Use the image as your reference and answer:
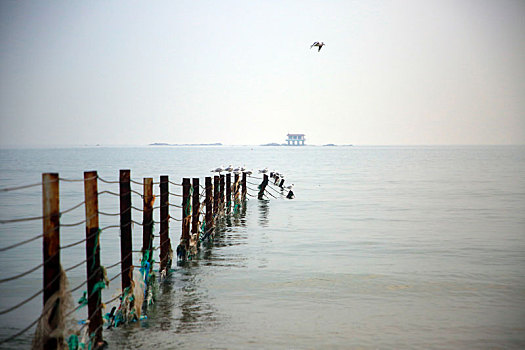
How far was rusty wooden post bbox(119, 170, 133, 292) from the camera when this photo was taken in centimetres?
799

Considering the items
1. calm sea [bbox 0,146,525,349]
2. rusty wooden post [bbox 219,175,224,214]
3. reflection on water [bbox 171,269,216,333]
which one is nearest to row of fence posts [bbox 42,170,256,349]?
calm sea [bbox 0,146,525,349]

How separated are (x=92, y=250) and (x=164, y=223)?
4384 millimetres

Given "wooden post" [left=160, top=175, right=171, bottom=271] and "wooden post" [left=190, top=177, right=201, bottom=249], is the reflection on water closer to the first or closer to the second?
Answer: "wooden post" [left=160, top=175, right=171, bottom=271]

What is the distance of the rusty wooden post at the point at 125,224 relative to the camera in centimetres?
799

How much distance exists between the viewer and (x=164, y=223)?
11.1 m

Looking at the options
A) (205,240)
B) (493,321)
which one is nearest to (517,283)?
(493,321)

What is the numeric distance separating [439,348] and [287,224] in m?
13.6

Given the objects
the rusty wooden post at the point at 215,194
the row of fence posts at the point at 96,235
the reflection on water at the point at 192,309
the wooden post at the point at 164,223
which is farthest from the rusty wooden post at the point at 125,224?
the rusty wooden post at the point at 215,194

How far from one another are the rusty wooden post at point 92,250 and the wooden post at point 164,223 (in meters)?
3.97

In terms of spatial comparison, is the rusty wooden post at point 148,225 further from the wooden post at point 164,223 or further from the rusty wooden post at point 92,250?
the rusty wooden post at point 92,250

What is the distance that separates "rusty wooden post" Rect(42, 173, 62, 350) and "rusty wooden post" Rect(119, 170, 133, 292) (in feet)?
8.09

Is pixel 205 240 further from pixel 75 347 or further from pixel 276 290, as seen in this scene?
pixel 75 347

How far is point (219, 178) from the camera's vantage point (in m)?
19.4

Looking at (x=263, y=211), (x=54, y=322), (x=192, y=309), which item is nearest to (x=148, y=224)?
(x=192, y=309)
